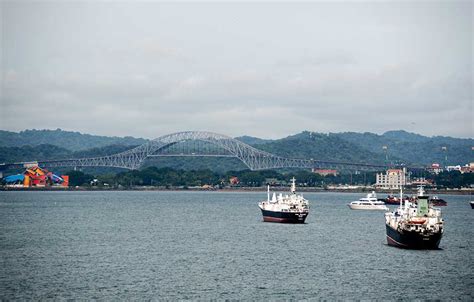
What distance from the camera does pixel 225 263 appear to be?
6050 cm

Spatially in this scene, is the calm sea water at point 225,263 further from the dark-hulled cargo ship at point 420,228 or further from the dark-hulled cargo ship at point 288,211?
the dark-hulled cargo ship at point 288,211

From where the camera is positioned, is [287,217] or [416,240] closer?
[416,240]

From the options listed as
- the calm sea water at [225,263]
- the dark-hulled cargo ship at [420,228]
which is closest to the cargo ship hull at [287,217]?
the calm sea water at [225,263]

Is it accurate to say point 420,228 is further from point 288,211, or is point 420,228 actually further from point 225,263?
point 288,211

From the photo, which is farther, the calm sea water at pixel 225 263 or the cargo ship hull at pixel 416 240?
the cargo ship hull at pixel 416 240

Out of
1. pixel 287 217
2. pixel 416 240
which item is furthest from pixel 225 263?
pixel 287 217

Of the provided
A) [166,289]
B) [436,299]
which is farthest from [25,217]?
[436,299]

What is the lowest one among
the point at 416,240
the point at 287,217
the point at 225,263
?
the point at 225,263

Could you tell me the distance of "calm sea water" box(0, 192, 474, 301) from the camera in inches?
1898

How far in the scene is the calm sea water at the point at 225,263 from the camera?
48219mm

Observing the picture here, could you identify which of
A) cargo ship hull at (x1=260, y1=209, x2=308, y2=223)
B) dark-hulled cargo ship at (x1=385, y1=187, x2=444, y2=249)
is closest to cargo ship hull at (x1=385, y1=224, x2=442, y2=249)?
dark-hulled cargo ship at (x1=385, y1=187, x2=444, y2=249)

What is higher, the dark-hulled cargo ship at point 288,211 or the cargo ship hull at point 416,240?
the dark-hulled cargo ship at point 288,211

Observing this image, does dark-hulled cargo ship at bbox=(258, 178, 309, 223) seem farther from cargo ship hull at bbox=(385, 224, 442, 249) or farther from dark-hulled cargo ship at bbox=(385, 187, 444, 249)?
dark-hulled cargo ship at bbox=(385, 187, 444, 249)

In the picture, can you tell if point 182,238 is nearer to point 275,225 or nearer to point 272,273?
point 275,225
